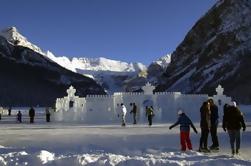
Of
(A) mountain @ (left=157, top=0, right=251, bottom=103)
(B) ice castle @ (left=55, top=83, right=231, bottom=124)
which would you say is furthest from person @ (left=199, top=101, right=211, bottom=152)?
A: (A) mountain @ (left=157, top=0, right=251, bottom=103)

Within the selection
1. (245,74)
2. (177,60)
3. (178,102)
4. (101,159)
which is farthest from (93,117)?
(177,60)

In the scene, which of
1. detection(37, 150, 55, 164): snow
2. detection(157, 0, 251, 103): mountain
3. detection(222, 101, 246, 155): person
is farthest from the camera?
detection(157, 0, 251, 103): mountain

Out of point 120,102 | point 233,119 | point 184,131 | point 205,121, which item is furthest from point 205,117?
point 120,102

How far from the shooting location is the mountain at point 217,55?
4439 inches

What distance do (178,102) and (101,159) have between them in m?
31.6

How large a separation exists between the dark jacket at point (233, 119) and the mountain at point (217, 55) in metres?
85.2

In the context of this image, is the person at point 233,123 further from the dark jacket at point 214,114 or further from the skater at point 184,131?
the skater at point 184,131

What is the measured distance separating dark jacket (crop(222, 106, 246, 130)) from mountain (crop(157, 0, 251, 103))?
8515 cm

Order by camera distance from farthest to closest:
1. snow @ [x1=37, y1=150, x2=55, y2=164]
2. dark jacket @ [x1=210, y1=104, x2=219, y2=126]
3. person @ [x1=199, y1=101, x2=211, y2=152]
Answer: dark jacket @ [x1=210, y1=104, x2=219, y2=126] → person @ [x1=199, y1=101, x2=211, y2=152] → snow @ [x1=37, y1=150, x2=55, y2=164]

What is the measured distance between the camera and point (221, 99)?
45750mm

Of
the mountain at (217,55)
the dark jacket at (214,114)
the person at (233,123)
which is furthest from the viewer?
the mountain at (217,55)

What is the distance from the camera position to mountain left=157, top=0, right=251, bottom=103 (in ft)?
370

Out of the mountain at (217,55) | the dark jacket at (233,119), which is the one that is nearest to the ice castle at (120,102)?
the dark jacket at (233,119)

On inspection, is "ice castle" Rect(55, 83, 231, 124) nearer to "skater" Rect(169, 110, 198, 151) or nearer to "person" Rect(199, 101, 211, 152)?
"skater" Rect(169, 110, 198, 151)
